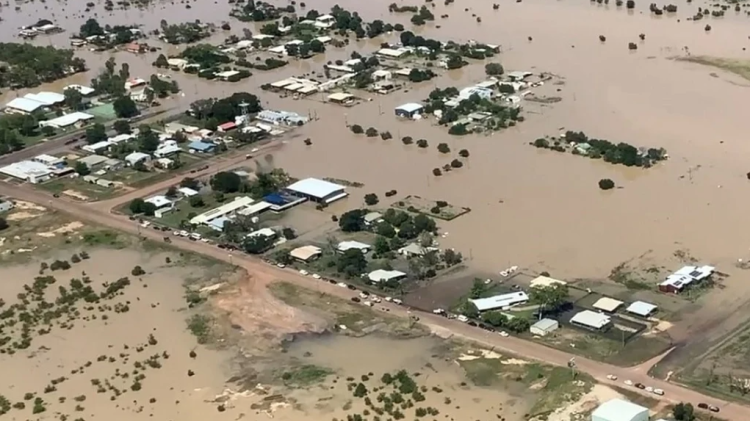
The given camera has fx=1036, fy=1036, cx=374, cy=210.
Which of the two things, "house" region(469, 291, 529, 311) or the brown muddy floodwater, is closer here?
"house" region(469, 291, 529, 311)

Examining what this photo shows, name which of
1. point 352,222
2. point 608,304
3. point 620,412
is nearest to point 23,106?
point 352,222

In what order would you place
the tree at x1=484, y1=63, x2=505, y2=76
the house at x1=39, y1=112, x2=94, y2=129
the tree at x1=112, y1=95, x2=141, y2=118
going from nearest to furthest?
1. the house at x1=39, y1=112, x2=94, y2=129
2. the tree at x1=112, y1=95, x2=141, y2=118
3. the tree at x1=484, y1=63, x2=505, y2=76

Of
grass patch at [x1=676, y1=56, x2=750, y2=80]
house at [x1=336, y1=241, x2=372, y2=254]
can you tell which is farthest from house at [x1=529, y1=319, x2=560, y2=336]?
grass patch at [x1=676, y1=56, x2=750, y2=80]

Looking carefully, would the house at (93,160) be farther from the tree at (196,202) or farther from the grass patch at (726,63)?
the grass patch at (726,63)

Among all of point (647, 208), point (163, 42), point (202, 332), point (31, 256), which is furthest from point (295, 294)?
point (163, 42)

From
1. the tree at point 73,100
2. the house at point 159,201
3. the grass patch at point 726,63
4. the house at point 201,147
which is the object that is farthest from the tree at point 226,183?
the grass patch at point 726,63

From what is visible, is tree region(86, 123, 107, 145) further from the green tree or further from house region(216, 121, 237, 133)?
house region(216, 121, 237, 133)
